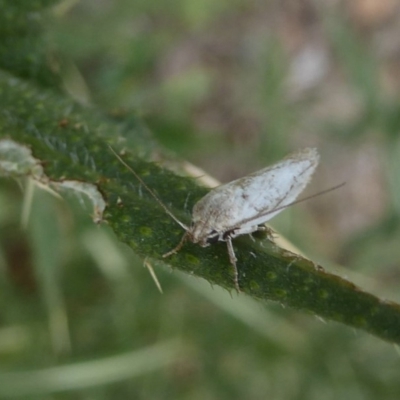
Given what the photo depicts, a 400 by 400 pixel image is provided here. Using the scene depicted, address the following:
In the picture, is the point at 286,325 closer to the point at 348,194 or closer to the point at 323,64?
the point at 348,194

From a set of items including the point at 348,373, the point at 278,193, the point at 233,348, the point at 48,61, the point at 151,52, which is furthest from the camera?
the point at 151,52

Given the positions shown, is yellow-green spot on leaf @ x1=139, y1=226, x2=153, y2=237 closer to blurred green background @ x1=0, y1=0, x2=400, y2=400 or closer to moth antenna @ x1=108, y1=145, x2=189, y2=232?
moth antenna @ x1=108, y1=145, x2=189, y2=232

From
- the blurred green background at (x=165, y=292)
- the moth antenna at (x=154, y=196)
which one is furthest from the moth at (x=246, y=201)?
the blurred green background at (x=165, y=292)

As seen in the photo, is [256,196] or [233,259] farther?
[256,196]

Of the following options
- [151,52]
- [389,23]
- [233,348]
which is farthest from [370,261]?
[389,23]

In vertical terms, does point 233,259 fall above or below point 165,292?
above

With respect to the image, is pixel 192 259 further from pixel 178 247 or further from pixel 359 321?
pixel 359 321

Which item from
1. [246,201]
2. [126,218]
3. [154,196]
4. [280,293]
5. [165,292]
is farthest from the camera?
[165,292]

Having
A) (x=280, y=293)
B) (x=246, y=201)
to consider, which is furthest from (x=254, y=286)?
(x=246, y=201)
